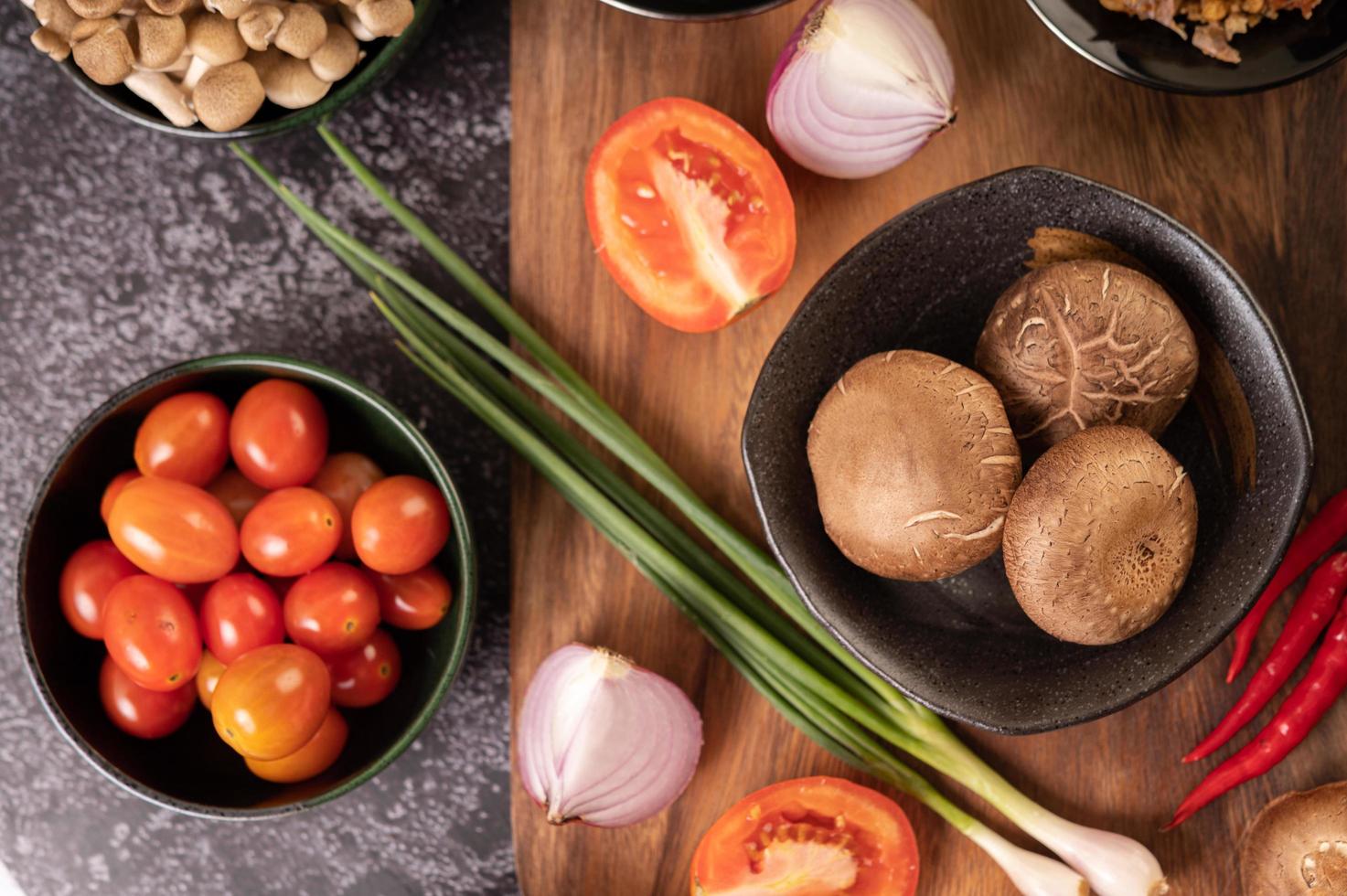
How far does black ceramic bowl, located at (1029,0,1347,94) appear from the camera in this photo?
100 centimetres

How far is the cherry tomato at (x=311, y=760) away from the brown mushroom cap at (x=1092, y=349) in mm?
694

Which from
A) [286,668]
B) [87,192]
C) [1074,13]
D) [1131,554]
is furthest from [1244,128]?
[87,192]

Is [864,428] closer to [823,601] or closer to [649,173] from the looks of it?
[823,601]

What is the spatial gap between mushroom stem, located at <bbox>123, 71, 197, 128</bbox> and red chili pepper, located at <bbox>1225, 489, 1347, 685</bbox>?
108 centimetres

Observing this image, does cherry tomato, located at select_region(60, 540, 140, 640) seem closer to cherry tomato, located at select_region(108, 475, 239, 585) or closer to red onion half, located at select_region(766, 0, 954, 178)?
cherry tomato, located at select_region(108, 475, 239, 585)

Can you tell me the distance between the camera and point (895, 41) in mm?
1084

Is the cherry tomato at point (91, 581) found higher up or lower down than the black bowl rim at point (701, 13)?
lower down

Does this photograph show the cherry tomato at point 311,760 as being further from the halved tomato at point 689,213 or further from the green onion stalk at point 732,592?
the halved tomato at point 689,213

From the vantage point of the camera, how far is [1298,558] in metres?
1.11

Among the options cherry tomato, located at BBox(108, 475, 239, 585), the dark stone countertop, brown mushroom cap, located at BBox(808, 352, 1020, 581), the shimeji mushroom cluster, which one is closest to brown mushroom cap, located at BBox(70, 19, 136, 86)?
the shimeji mushroom cluster

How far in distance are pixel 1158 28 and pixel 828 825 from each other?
759 millimetres

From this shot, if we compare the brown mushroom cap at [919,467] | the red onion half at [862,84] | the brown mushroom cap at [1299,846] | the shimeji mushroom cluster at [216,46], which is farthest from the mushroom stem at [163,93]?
the brown mushroom cap at [1299,846]

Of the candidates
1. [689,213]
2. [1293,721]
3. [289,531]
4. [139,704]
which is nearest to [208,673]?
[139,704]

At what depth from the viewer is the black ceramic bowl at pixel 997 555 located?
39.0 inches
